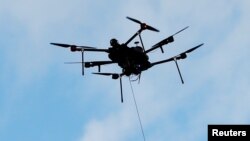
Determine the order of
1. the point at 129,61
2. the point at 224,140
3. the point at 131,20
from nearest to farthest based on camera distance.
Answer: the point at 224,140
the point at 131,20
the point at 129,61

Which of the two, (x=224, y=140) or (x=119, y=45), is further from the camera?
(x=119, y=45)

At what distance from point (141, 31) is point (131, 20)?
2.05 m

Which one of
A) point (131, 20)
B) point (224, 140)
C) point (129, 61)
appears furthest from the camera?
point (129, 61)

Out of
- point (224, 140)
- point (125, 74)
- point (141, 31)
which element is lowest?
point (224, 140)

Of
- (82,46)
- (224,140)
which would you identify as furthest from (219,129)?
(82,46)

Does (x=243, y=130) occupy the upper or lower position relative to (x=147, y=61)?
lower

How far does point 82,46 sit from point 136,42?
5.34 m

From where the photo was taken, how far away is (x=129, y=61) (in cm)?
5922

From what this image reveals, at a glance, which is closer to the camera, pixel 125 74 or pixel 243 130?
pixel 243 130

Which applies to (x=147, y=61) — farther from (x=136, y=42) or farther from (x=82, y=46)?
(x=82, y=46)

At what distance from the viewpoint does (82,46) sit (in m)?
60.0

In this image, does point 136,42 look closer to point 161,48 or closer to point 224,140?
point 161,48

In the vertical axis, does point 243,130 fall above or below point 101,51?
below

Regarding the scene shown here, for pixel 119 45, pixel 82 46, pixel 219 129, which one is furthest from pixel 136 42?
pixel 219 129
